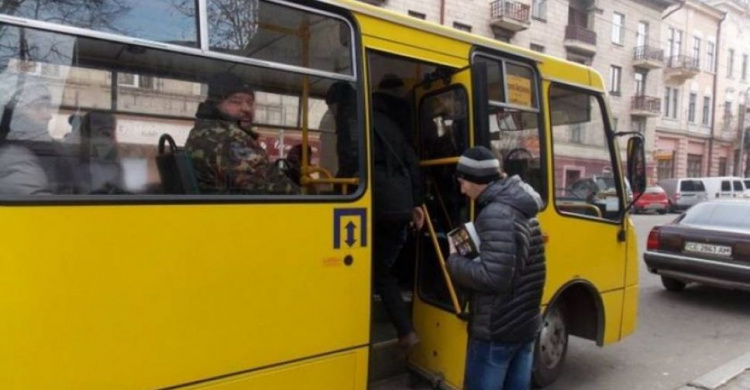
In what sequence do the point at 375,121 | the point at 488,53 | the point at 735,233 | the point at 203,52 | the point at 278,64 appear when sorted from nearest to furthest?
the point at 203,52
the point at 278,64
the point at 375,121
the point at 488,53
the point at 735,233

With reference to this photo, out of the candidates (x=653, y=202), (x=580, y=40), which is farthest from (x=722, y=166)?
(x=653, y=202)

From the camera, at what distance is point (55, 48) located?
7.49 feet

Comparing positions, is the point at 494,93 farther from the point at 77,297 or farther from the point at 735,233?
the point at 735,233

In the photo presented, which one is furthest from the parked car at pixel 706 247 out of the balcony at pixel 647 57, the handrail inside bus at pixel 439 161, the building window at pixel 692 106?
the building window at pixel 692 106

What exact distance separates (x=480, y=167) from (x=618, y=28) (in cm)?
3653

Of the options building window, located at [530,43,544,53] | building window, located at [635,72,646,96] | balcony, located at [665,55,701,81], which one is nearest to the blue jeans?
building window, located at [530,43,544,53]

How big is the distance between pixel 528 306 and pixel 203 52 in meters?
2.02

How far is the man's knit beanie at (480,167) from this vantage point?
2893mm

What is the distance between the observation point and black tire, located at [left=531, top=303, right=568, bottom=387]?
4.25m

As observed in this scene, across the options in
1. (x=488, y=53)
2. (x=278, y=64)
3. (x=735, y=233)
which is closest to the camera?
(x=278, y=64)

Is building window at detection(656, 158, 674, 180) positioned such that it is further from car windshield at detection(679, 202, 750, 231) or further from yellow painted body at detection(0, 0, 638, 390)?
yellow painted body at detection(0, 0, 638, 390)

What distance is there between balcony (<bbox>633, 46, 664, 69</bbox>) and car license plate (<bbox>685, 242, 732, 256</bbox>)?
103 ft

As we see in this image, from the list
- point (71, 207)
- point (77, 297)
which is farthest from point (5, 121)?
point (77, 297)

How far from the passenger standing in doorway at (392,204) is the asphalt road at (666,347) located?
67 centimetres
